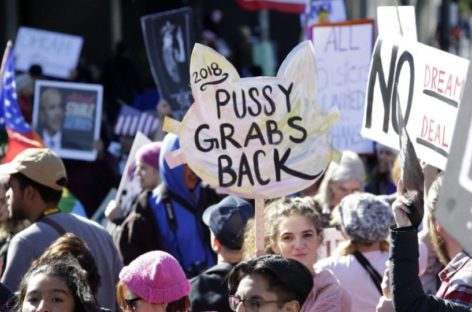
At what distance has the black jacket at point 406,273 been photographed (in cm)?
393

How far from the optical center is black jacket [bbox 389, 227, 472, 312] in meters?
3.93

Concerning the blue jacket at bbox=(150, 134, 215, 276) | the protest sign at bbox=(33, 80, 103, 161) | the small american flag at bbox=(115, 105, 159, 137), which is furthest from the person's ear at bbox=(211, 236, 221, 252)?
the small american flag at bbox=(115, 105, 159, 137)

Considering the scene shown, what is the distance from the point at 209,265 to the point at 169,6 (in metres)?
13.1

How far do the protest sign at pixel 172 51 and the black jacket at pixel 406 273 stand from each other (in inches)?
217

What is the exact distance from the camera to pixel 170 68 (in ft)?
31.9

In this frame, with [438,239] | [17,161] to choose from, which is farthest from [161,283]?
[17,161]

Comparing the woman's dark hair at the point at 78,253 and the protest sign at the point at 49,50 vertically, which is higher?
the woman's dark hair at the point at 78,253

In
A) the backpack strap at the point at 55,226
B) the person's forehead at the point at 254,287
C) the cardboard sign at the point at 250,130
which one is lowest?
the backpack strap at the point at 55,226

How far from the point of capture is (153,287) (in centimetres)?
480

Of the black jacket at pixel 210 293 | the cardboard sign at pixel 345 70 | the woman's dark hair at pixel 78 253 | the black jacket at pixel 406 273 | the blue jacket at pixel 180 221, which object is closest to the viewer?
the black jacket at pixel 406 273

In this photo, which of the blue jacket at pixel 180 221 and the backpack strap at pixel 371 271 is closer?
the backpack strap at pixel 371 271

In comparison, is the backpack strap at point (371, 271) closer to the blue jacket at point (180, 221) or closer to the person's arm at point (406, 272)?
the blue jacket at point (180, 221)

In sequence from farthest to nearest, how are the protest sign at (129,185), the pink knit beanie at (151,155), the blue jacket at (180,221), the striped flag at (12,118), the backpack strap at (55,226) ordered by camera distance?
the striped flag at (12,118) < the protest sign at (129,185) < the pink knit beanie at (151,155) < the blue jacket at (180,221) < the backpack strap at (55,226)

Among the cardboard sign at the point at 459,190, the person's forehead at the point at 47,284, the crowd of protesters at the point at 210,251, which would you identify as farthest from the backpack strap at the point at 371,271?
the cardboard sign at the point at 459,190
